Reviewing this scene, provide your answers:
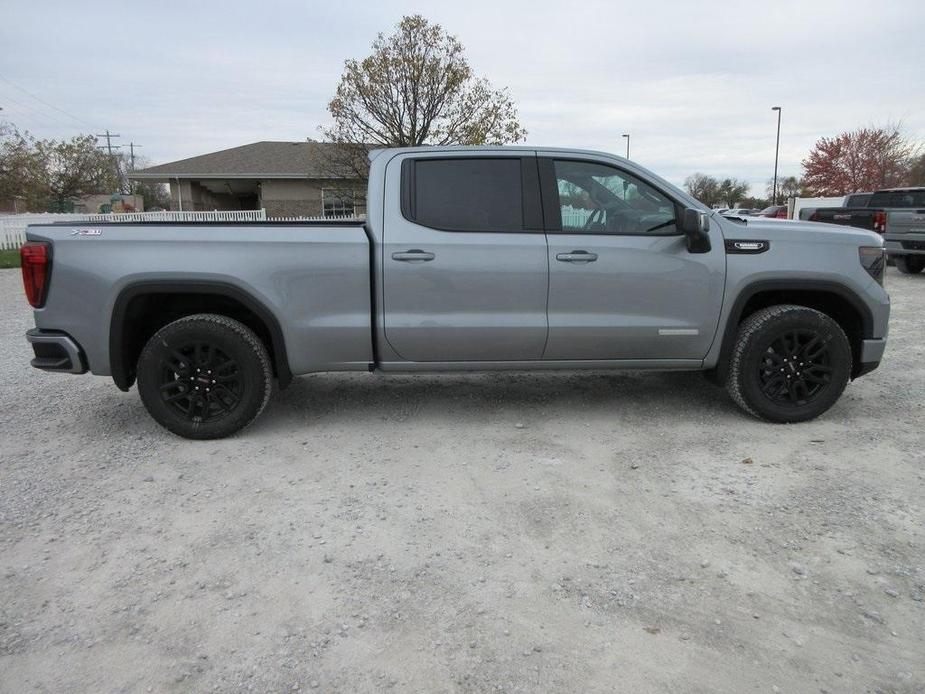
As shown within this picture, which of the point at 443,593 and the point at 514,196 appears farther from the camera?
the point at 514,196

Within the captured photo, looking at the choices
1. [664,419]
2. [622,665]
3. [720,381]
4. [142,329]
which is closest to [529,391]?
[664,419]

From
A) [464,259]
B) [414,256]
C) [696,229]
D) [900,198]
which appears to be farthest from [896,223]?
[414,256]

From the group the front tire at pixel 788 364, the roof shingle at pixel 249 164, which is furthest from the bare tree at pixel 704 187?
the front tire at pixel 788 364

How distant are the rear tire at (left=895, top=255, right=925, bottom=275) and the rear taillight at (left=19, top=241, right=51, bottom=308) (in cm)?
1573

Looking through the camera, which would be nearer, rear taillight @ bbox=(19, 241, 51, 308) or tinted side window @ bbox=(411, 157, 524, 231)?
rear taillight @ bbox=(19, 241, 51, 308)

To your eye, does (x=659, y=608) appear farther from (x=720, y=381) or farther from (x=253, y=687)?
(x=720, y=381)

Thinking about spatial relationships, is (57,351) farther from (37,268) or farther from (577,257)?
(577,257)

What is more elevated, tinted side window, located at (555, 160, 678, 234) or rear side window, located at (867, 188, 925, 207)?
rear side window, located at (867, 188, 925, 207)

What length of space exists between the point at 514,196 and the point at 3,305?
10.3 m

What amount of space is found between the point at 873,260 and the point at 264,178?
26755 millimetres

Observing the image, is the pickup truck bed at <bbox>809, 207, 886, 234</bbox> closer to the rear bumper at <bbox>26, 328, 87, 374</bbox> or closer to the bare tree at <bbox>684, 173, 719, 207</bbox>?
the rear bumper at <bbox>26, 328, 87, 374</bbox>

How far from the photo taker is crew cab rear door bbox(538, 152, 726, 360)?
4.53 meters

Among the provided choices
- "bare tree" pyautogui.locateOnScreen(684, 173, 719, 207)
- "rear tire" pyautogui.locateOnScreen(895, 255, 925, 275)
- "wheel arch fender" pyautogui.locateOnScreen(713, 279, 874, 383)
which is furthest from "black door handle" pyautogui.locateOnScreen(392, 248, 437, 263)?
"bare tree" pyautogui.locateOnScreen(684, 173, 719, 207)

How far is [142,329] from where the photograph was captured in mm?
4707
